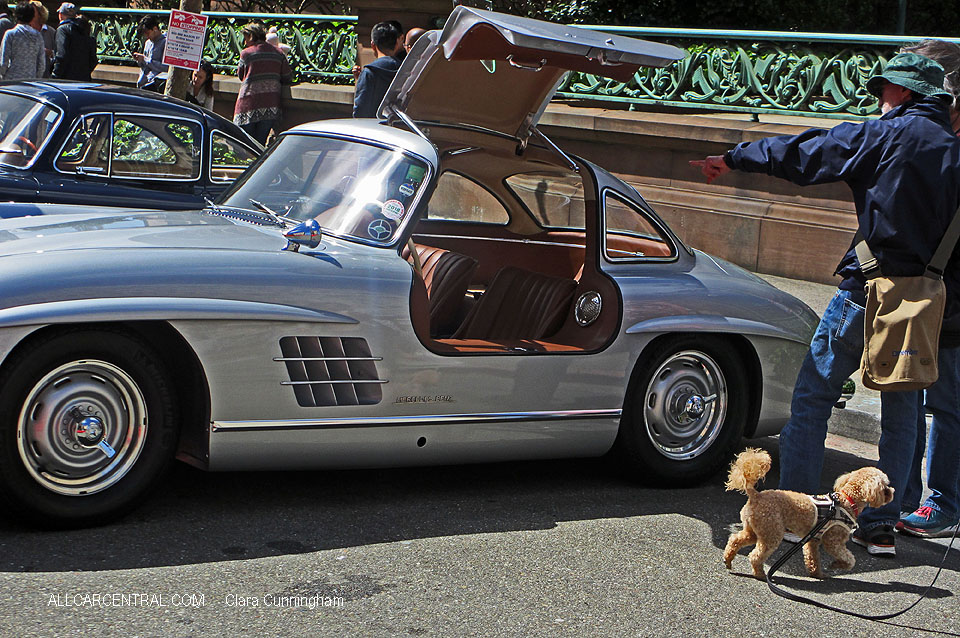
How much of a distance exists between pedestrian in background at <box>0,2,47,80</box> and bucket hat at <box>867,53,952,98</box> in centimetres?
1191

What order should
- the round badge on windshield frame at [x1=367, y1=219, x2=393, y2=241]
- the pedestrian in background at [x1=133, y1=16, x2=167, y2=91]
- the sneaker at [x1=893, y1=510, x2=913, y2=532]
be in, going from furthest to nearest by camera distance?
the pedestrian in background at [x1=133, y1=16, x2=167, y2=91], the sneaker at [x1=893, y1=510, x2=913, y2=532], the round badge on windshield frame at [x1=367, y1=219, x2=393, y2=241]

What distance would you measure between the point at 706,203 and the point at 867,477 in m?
7.27

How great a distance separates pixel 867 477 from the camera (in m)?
4.53

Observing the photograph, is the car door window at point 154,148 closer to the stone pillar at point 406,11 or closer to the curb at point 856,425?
the curb at point 856,425

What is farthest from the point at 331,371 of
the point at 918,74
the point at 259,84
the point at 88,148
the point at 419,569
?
the point at 259,84

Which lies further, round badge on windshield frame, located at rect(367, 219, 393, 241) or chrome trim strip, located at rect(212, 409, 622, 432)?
round badge on windshield frame, located at rect(367, 219, 393, 241)

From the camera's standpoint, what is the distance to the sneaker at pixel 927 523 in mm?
5148

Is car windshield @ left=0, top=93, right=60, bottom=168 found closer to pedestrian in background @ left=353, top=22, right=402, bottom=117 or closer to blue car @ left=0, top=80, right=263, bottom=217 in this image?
blue car @ left=0, top=80, right=263, bottom=217

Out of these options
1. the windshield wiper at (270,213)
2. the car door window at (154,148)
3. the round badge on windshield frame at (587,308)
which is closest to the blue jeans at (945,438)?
the round badge on windshield frame at (587,308)

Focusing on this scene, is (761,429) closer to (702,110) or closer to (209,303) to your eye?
(209,303)

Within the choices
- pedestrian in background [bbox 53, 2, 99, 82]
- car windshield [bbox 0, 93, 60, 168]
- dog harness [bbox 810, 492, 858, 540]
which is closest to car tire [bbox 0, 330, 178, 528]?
dog harness [bbox 810, 492, 858, 540]

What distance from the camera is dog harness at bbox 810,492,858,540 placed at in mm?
4523

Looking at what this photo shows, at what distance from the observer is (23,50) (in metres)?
14.1

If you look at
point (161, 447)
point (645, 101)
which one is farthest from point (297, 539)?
point (645, 101)
